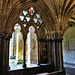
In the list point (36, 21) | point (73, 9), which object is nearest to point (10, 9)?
point (36, 21)

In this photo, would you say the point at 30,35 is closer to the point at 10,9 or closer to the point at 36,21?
the point at 36,21

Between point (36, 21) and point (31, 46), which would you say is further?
point (31, 46)

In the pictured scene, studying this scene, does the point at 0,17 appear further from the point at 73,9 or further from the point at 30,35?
the point at 73,9

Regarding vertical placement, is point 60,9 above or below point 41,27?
above

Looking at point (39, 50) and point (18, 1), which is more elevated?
point (18, 1)

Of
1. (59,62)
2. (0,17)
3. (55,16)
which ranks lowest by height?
(59,62)

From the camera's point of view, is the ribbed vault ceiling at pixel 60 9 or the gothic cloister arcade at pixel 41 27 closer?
the gothic cloister arcade at pixel 41 27

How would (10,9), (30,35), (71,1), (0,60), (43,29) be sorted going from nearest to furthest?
1. (0,60)
2. (10,9)
3. (71,1)
4. (43,29)
5. (30,35)

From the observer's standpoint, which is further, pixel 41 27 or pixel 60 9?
pixel 41 27

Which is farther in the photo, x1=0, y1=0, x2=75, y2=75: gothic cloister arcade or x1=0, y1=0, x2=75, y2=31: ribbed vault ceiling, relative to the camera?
x1=0, y1=0, x2=75, y2=31: ribbed vault ceiling

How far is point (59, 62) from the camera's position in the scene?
586cm

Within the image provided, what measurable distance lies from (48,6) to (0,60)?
3842 mm

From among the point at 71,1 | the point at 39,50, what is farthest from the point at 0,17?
the point at 71,1

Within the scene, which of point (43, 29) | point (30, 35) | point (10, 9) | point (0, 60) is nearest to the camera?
point (0, 60)
